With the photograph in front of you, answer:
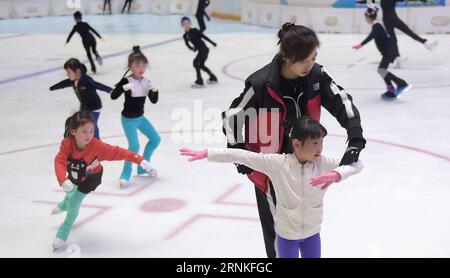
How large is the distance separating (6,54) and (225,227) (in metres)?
15.7

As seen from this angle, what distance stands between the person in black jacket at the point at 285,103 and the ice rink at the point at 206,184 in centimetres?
156

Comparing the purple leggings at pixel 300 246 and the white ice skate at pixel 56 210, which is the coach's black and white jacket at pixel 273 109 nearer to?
the purple leggings at pixel 300 246

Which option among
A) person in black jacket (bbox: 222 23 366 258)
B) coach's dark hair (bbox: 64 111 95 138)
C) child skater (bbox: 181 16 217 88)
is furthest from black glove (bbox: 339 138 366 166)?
child skater (bbox: 181 16 217 88)

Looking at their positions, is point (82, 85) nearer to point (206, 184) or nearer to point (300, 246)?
point (206, 184)

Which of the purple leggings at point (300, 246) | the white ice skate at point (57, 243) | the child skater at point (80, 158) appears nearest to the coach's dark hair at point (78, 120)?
the child skater at point (80, 158)

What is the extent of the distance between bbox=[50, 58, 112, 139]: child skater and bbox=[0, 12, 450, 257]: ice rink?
0.88 meters

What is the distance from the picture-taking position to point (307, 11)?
2255cm

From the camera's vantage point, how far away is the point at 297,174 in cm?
356

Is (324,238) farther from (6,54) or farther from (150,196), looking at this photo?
(6,54)

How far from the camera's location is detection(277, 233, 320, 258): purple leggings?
12.1 feet

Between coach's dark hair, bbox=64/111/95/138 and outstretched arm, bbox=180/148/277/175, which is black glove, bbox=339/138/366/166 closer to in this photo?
outstretched arm, bbox=180/148/277/175

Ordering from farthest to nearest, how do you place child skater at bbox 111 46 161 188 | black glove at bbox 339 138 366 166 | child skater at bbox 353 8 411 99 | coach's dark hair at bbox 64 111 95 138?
child skater at bbox 353 8 411 99 < child skater at bbox 111 46 161 188 < coach's dark hair at bbox 64 111 95 138 < black glove at bbox 339 138 366 166

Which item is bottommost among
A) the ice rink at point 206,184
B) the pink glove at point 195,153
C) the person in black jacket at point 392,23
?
the ice rink at point 206,184

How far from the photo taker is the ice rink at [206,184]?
5277mm
